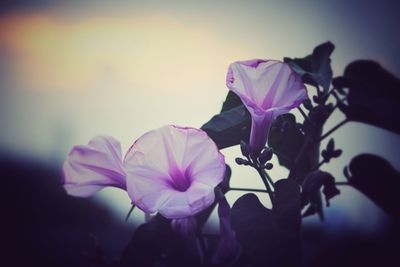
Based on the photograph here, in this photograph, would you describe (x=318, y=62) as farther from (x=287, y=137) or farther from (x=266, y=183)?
(x=266, y=183)

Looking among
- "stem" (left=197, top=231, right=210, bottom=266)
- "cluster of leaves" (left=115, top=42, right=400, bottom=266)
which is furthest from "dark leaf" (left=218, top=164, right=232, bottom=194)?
"stem" (left=197, top=231, right=210, bottom=266)

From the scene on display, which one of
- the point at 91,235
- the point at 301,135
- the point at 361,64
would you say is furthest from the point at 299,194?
the point at 91,235

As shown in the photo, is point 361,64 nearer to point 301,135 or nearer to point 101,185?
point 301,135

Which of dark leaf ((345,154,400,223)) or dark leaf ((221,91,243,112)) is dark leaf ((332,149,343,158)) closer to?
dark leaf ((345,154,400,223))

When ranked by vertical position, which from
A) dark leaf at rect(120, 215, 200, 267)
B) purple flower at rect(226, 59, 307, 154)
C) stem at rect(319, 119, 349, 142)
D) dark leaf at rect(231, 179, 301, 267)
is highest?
purple flower at rect(226, 59, 307, 154)

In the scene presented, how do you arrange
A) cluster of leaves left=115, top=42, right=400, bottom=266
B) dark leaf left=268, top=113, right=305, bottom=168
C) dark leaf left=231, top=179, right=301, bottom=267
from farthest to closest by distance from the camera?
dark leaf left=268, top=113, right=305, bottom=168 < cluster of leaves left=115, top=42, right=400, bottom=266 < dark leaf left=231, top=179, right=301, bottom=267

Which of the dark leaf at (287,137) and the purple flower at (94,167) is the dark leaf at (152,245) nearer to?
the purple flower at (94,167)

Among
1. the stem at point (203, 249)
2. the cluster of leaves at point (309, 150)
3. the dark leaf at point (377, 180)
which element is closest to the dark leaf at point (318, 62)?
the cluster of leaves at point (309, 150)

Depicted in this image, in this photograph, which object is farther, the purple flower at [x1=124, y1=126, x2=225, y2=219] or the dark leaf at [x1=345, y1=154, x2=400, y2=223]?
the dark leaf at [x1=345, y1=154, x2=400, y2=223]
